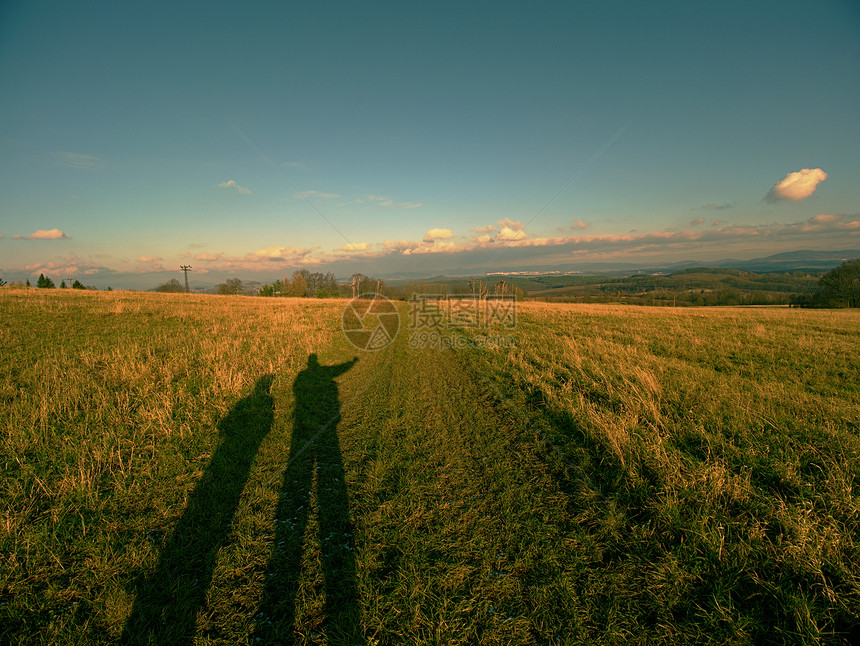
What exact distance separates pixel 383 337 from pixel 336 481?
14.5 metres

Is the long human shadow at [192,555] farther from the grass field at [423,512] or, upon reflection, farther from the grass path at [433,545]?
the grass path at [433,545]

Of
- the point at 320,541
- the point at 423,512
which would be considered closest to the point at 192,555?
the point at 320,541

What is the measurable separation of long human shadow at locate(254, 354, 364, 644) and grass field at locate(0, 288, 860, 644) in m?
0.03

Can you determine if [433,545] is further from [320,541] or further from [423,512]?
[320,541]

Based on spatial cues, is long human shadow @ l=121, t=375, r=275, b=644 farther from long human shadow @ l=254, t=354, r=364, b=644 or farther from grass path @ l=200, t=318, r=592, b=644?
long human shadow @ l=254, t=354, r=364, b=644

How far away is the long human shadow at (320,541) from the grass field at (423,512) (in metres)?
0.03

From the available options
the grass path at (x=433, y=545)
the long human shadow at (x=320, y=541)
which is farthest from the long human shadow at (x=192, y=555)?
the long human shadow at (x=320, y=541)

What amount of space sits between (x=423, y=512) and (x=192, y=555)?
2.55m

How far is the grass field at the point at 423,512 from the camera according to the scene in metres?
2.79

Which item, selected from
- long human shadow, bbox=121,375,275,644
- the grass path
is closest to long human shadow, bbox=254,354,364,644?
the grass path

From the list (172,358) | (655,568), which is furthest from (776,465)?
(172,358)

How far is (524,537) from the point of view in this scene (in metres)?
3.74

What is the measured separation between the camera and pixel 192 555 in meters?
3.46

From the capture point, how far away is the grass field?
2.79 meters
